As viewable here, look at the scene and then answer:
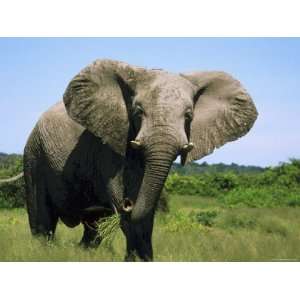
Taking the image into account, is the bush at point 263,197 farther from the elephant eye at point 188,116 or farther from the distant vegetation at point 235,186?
the elephant eye at point 188,116

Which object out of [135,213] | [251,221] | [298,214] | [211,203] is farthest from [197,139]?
[211,203]

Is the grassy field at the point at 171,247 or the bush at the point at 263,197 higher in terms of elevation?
the grassy field at the point at 171,247

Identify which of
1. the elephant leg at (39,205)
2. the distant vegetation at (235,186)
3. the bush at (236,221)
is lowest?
the distant vegetation at (235,186)

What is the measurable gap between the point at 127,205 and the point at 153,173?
773 millimetres

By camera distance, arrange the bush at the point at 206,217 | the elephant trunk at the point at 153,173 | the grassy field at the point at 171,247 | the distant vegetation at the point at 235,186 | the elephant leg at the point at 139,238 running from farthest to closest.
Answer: the distant vegetation at the point at 235,186 < the bush at the point at 206,217 < the grassy field at the point at 171,247 < the elephant leg at the point at 139,238 < the elephant trunk at the point at 153,173

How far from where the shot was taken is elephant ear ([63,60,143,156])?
5727 millimetres

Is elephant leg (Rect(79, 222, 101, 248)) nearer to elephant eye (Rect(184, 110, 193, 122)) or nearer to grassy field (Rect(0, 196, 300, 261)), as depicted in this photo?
grassy field (Rect(0, 196, 300, 261))

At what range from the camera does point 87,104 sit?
19.4 ft

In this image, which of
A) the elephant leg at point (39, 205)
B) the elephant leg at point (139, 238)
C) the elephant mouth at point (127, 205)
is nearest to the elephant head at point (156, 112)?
the elephant mouth at point (127, 205)

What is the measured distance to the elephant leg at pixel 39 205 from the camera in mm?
7086

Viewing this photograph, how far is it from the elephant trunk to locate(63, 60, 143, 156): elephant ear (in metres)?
0.65

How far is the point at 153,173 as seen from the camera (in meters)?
5.09

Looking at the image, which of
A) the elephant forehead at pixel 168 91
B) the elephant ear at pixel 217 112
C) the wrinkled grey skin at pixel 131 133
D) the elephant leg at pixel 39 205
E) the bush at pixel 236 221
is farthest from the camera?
the bush at pixel 236 221

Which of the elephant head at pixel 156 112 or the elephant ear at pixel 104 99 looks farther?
the elephant ear at pixel 104 99
